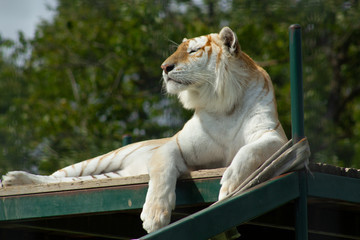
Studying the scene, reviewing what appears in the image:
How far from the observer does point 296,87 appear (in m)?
1.89

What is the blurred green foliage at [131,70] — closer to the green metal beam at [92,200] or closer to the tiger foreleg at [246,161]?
the green metal beam at [92,200]

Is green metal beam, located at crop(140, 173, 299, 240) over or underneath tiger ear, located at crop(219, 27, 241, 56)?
underneath

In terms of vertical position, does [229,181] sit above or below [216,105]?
below

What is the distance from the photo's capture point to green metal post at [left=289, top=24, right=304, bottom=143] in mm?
1849

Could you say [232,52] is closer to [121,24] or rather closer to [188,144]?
[188,144]

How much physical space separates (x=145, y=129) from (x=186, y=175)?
4.57m


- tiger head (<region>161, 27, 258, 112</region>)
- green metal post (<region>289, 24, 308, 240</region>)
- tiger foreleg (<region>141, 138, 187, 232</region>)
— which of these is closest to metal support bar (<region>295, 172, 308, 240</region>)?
green metal post (<region>289, 24, 308, 240</region>)

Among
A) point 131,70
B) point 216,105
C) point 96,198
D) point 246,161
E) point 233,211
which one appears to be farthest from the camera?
point 131,70

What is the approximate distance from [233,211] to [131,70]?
18.7ft

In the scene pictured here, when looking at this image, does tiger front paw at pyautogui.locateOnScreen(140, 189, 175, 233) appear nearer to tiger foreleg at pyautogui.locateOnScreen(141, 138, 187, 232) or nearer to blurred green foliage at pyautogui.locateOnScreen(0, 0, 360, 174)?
tiger foreleg at pyautogui.locateOnScreen(141, 138, 187, 232)

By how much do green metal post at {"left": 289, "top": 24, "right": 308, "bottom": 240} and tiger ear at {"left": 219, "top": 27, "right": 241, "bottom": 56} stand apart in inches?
16.1

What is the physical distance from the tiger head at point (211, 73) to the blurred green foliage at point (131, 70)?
364 cm

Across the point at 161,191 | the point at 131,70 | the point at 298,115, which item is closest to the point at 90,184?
the point at 161,191

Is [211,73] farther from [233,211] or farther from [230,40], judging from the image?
[233,211]
